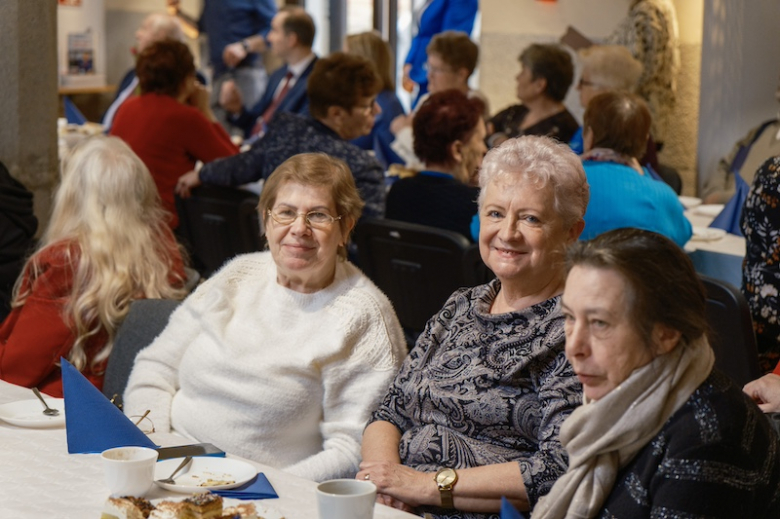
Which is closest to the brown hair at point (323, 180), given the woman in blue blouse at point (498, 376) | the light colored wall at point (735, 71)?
the woman in blue blouse at point (498, 376)

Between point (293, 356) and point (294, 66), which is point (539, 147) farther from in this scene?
point (294, 66)

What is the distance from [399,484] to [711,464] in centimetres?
75

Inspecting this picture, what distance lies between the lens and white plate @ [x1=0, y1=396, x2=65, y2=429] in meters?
2.25

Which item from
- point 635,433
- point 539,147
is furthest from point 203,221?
point 635,433

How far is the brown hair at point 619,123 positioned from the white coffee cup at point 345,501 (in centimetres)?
247

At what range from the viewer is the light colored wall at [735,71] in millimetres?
5922

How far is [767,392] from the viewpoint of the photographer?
2.40 m

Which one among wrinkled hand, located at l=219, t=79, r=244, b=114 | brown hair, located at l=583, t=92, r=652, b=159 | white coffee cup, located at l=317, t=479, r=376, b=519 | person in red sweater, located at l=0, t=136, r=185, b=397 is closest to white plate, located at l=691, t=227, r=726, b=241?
brown hair, located at l=583, t=92, r=652, b=159

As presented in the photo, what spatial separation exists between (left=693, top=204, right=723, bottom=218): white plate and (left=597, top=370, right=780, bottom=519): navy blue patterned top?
10.8 ft

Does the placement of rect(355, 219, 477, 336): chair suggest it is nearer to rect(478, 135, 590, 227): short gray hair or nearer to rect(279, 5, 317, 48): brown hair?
rect(478, 135, 590, 227): short gray hair

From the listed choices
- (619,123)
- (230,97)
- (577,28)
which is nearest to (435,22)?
(577,28)

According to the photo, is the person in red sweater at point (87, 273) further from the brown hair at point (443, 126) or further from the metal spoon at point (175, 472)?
the brown hair at point (443, 126)

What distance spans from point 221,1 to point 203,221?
4.68 meters

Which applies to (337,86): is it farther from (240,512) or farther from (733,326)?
(240,512)
